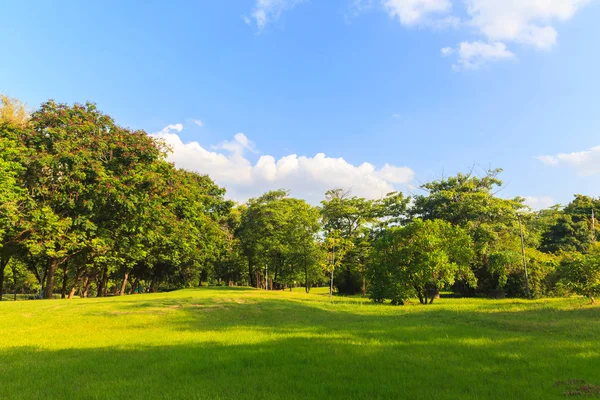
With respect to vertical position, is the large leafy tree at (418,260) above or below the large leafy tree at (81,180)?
below

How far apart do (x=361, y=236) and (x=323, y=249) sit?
6.28 m

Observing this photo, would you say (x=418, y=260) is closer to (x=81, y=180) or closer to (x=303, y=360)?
(x=303, y=360)

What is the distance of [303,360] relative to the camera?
7559mm

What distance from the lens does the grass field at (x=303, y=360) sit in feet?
18.8

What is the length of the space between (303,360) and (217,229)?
36092 mm

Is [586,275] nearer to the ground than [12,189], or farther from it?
nearer to the ground

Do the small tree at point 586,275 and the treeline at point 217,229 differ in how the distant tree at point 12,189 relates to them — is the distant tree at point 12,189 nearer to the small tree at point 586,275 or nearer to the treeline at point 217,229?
the treeline at point 217,229

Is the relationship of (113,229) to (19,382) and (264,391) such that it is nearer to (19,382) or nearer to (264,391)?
(19,382)

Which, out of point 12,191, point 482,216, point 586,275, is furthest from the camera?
point 482,216

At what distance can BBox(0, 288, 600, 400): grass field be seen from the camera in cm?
572

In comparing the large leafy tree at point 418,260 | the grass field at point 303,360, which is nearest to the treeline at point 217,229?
the large leafy tree at point 418,260

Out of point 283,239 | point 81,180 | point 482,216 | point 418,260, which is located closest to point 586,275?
point 418,260

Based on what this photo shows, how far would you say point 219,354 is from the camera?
318 inches

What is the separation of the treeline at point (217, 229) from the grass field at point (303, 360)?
11.8 m
